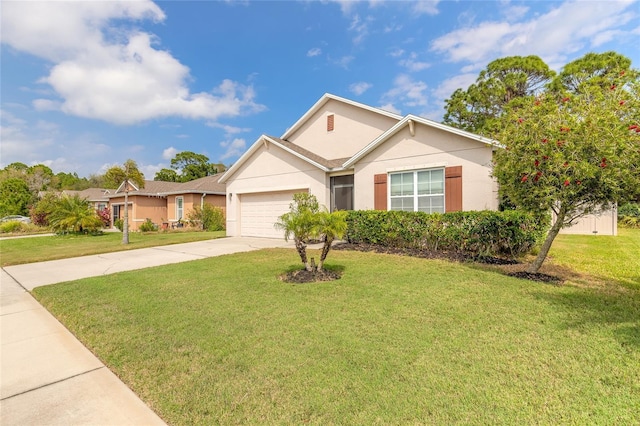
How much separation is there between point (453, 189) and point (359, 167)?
3914 mm

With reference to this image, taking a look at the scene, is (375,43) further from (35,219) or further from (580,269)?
(35,219)

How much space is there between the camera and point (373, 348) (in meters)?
3.47

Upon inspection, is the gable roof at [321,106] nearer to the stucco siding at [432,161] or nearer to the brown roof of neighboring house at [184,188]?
the stucco siding at [432,161]

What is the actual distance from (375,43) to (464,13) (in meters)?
5.36

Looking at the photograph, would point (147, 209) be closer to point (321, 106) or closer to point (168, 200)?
point (168, 200)

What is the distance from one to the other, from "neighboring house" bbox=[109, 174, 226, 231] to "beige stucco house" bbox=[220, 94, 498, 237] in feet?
23.4

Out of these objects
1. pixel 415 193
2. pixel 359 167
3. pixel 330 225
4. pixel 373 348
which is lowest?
pixel 373 348

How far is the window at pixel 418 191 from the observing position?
10.5m

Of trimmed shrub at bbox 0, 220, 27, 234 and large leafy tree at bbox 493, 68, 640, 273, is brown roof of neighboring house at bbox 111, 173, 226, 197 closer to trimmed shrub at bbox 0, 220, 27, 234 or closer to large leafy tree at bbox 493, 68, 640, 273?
trimmed shrub at bbox 0, 220, 27, 234

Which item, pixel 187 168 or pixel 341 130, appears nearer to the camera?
pixel 341 130

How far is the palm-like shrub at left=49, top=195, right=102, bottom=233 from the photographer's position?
19.8 meters

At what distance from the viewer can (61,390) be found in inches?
119

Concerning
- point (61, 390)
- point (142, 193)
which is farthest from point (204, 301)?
point (142, 193)

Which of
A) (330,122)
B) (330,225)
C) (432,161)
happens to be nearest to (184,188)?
(330,122)
